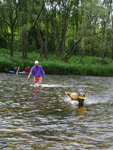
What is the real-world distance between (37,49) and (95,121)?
55089 mm

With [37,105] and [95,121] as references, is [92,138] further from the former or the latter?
[37,105]

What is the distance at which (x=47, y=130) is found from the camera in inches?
281

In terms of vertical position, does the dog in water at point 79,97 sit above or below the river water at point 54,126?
above

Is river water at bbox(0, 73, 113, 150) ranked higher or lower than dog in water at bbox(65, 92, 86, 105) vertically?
lower

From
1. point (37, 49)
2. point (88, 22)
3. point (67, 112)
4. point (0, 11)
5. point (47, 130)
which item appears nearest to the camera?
point (47, 130)

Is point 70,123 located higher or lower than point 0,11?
lower

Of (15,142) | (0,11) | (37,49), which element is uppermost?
(0,11)

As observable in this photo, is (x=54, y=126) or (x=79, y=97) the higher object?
(x=79, y=97)

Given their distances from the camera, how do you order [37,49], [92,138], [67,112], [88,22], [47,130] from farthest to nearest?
[37,49]
[88,22]
[67,112]
[47,130]
[92,138]

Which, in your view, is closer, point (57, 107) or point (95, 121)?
point (95, 121)

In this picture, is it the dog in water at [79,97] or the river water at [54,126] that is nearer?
the river water at [54,126]

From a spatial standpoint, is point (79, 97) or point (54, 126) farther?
point (79, 97)

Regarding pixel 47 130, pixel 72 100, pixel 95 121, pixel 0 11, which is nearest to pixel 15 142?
pixel 47 130

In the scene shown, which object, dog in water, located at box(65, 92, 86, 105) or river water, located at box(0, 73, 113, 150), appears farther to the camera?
dog in water, located at box(65, 92, 86, 105)
